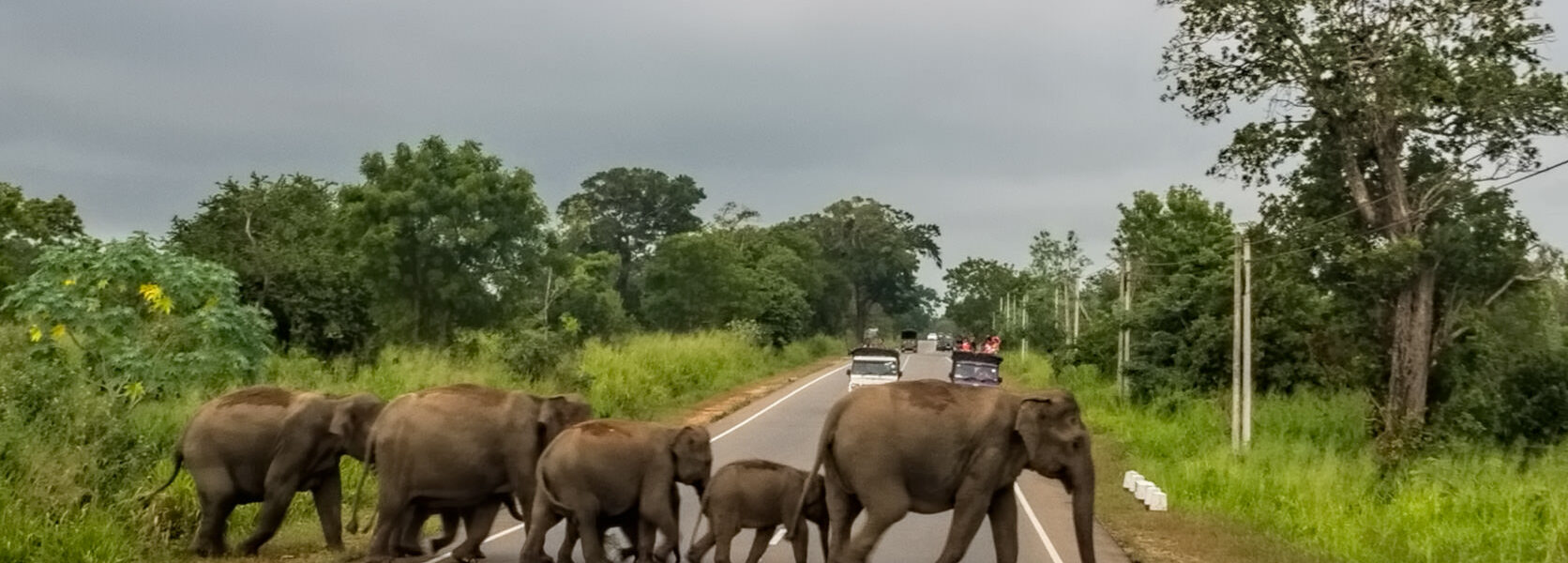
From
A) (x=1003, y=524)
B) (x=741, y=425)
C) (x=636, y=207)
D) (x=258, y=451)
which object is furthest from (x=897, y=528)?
(x=636, y=207)

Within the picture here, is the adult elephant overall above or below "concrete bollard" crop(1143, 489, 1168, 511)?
above

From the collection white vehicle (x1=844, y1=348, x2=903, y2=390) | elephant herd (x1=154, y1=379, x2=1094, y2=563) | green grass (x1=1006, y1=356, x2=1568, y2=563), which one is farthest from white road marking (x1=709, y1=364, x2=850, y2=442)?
elephant herd (x1=154, y1=379, x2=1094, y2=563)

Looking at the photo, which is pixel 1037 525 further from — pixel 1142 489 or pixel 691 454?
pixel 691 454

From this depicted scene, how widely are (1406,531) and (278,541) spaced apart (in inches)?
490

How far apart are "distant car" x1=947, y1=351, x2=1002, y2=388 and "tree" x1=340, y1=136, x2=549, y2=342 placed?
457 inches

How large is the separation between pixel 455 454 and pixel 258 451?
1.77 m

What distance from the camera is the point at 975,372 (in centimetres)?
3925

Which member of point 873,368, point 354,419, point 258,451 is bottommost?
point 258,451

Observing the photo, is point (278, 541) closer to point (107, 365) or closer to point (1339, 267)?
point (107, 365)

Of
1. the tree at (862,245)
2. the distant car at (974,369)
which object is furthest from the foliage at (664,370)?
the tree at (862,245)

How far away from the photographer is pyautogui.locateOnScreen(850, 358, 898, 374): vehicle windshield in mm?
38875

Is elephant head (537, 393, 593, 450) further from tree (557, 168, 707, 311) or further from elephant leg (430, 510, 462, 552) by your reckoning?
tree (557, 168, 707, 311)

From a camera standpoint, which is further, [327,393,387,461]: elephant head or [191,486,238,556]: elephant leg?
[327,393,387,461]: elephant head

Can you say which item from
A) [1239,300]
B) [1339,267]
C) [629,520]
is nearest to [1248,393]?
[1239,300]
